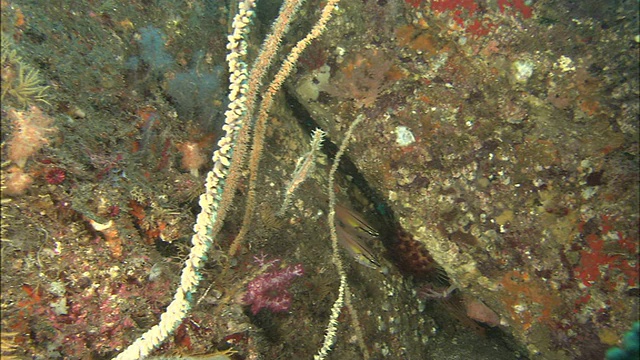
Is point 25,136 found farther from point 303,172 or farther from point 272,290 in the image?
point 272,290

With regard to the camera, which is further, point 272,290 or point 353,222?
point 353,222

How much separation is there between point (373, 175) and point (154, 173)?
5.78ft

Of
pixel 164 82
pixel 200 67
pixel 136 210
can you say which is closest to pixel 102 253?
pixel 136 210

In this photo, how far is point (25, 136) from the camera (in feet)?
6.75

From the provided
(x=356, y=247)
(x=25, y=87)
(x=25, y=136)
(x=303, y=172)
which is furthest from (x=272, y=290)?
(x=25, y=87)

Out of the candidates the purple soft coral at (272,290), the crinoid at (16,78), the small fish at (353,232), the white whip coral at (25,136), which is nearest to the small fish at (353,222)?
the small fish at (353,232)

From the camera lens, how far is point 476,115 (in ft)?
9.41

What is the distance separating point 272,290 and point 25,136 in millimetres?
1889

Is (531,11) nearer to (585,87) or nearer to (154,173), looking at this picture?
(585,87)

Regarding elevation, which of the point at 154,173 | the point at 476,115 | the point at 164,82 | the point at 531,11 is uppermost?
the point at 531,11

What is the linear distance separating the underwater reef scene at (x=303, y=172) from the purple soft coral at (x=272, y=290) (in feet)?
0.06

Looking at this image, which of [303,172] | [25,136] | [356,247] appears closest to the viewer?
[25,136]

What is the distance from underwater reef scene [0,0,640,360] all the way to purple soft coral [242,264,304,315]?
2cm

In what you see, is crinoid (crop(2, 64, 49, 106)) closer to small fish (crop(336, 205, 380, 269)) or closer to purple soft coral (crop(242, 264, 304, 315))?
purple soft coral (crop(242, 264, 304, 315))
